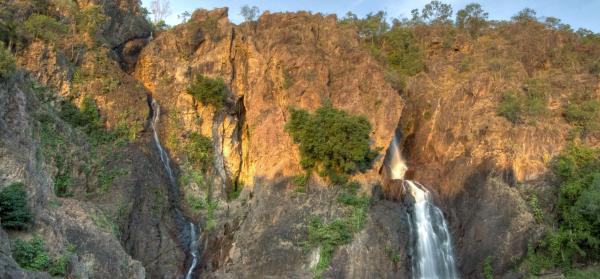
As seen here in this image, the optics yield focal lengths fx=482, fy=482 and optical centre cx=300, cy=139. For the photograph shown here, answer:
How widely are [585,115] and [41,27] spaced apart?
3458 centimetres

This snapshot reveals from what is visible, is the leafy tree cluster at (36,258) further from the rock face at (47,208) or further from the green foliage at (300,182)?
the green foliage at (300,182)

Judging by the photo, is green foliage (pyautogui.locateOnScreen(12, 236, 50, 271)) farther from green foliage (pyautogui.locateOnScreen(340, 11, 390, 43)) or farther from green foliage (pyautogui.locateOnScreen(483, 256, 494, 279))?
green foliage (pyautogui.locateOnScreen(340, 11, 390, 43))

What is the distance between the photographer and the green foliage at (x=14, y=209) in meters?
16.0

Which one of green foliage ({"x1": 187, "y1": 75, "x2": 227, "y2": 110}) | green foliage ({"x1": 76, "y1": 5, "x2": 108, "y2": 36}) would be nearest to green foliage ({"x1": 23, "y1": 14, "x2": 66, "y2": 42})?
green foliage ({"x1": 76, "y1": 5, "x2": 108, "y2": 36})

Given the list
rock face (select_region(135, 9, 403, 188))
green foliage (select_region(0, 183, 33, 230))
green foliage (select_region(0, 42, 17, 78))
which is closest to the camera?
green foliage (select_region(0, 183, 33, 230))

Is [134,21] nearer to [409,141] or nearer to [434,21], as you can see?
[409,141]

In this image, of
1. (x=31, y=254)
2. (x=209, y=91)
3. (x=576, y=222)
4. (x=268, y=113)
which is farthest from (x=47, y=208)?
(x=576, y=222)

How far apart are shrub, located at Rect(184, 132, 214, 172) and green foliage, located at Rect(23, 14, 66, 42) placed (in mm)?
10262

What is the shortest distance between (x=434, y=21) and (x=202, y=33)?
92.1 ft

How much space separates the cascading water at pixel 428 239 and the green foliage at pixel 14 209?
19.5 meters

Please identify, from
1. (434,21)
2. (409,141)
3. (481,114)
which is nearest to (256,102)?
(409,141)

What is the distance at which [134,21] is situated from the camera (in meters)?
37.1

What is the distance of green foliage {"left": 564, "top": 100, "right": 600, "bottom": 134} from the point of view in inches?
1231

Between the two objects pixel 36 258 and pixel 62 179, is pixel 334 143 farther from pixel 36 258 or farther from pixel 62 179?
pixel 36 258
